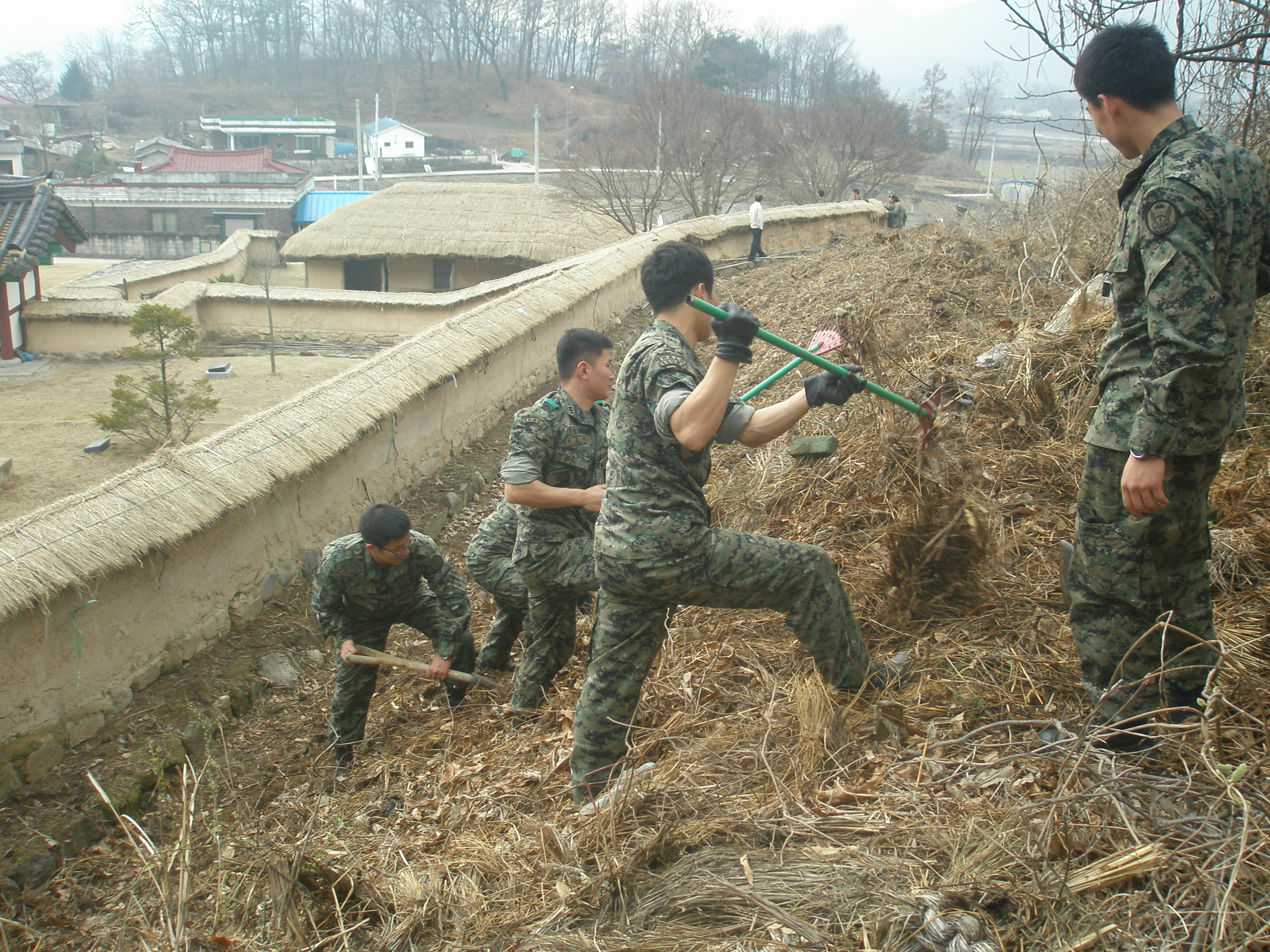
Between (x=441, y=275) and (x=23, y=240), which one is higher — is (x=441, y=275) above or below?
below

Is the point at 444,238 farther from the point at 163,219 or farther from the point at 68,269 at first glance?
the point at 163,219

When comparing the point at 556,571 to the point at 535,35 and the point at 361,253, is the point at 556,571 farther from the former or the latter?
the point at 535,35

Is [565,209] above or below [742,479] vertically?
above

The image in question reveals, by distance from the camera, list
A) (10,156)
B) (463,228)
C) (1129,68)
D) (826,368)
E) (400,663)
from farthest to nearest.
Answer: (10,156) < (463,228) < (400,663) < (826,368) < (1129,68)

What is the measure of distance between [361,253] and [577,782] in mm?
23685

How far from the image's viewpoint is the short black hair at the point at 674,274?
9.05 ft

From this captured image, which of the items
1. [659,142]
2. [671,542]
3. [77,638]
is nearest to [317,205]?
[659,142]

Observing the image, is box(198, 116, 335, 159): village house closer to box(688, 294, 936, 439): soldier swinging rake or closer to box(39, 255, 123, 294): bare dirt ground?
box(39, 255, 123, 294): bare dirt ground

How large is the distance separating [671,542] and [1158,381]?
1.34m

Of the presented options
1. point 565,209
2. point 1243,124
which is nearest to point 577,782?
point 1243,124

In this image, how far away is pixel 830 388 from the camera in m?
2.73

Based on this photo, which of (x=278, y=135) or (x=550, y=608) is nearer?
(x=550, y=608)

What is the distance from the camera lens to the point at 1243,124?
14.9ft

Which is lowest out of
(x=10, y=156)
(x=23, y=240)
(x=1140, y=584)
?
(x=1140, y=584)
